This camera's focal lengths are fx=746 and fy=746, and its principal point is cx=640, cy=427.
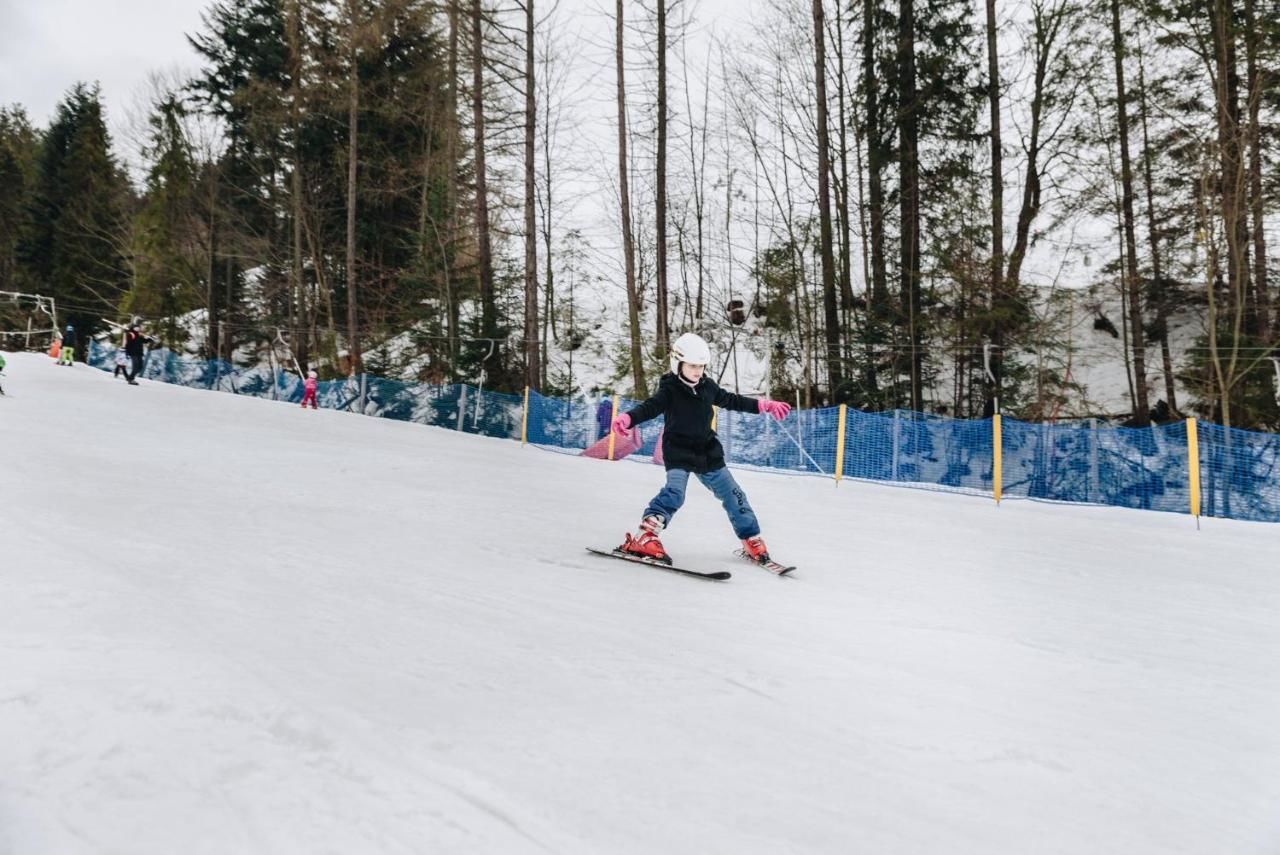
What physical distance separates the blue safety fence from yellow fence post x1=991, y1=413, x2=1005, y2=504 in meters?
0.10

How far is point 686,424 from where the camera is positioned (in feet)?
18.6

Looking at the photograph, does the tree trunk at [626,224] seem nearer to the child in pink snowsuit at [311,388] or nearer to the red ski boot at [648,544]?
the child in pink snowsuit at [311,388]

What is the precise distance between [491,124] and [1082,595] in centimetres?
1859

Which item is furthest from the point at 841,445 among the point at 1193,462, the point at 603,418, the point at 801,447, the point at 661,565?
the point at 661,565

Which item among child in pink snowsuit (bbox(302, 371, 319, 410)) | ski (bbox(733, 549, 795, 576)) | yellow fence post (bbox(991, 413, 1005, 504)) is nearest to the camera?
ski (bbox(733, 549, 795, 576))

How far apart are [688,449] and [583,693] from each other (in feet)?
9.72

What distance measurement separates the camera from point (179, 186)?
37281mm

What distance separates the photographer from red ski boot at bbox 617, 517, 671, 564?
5461 mm

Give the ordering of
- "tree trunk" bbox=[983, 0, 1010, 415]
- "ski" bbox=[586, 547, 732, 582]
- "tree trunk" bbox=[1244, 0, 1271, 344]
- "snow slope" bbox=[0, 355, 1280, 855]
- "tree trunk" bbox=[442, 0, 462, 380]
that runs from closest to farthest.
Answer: "snow slope" bbox=[0, 355, 1280, 855] → "ski" bbox=[586, 547, 732, 582] → "tree trunk" bbox=[1244, 0, 1271, 344] → "tree trunk" bbox=[983, 0, 1010, 415] → "tree trunk" bbox=[442, 0, 462, 380]

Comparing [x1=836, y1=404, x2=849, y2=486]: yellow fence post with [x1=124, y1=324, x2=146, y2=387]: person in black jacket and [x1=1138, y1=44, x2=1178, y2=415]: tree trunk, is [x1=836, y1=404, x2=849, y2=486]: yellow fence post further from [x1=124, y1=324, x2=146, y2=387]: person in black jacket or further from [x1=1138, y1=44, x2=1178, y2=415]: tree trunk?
[x1=124, y1=324, x2=146, y2=387]: person in black jacket

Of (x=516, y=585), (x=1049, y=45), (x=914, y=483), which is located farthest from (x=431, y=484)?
(x=1049, y=45)

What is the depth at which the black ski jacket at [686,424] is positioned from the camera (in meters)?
5.65

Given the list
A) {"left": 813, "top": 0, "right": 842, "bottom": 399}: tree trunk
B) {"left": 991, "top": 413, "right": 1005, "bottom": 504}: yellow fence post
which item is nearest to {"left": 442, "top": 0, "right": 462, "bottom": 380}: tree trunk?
{"left": 813, "top": 0, "right": 842, "bottom": 399}: tree trunk

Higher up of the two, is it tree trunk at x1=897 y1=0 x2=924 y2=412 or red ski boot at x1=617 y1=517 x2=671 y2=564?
tree trunk at x1=897 y1=0 x2=924 y2=412
